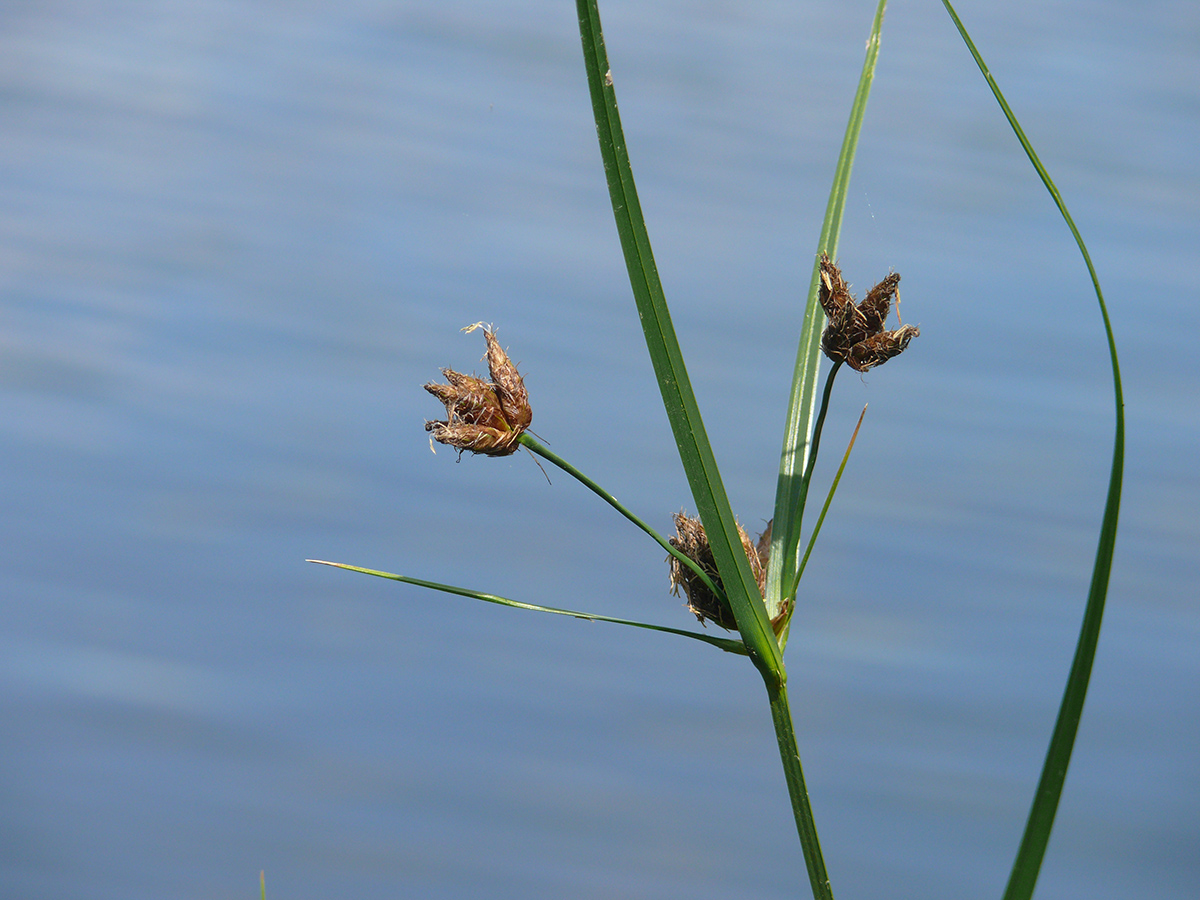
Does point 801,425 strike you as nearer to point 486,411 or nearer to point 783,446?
point 783,446

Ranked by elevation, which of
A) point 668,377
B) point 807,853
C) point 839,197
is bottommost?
point 807,853

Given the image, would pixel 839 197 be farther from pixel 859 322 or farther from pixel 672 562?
pixel 672 562

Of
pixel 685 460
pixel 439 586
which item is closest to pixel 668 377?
pixel 685 460

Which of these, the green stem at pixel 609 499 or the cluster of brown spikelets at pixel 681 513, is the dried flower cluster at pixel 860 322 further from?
the green stem at pixel 609 499

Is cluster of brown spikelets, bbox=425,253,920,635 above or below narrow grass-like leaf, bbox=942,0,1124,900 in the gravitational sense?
above

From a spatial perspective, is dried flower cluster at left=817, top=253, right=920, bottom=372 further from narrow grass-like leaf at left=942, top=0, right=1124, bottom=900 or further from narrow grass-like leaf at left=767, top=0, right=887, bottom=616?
narrow grass-like leaf at left=942, top=0, right=1124, bottom=900

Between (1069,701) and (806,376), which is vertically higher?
(806,376)

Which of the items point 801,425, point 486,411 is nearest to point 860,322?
point 801,425

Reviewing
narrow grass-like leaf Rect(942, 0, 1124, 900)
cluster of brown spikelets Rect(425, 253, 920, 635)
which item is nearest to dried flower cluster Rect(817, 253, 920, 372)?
cluster of brown spikelets Rect(425, 253, 920, 635)
